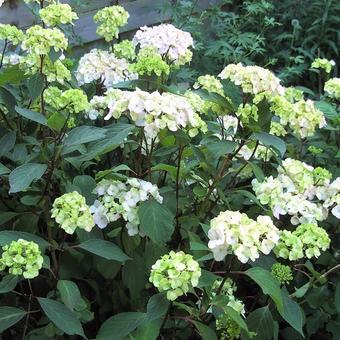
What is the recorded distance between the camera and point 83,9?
342cm

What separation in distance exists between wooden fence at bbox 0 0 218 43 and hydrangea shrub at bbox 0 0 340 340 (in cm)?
129

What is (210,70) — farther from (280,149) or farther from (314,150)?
(280,149)

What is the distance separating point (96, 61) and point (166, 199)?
545 mm

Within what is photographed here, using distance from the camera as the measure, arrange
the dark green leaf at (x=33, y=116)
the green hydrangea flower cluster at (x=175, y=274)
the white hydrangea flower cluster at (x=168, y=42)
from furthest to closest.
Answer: the white hydrangea flower cluster at (x=168, y=42), the dark green leaf at (x=33, y=116), the green hydrangea flower cluster at (x=175, y=274)

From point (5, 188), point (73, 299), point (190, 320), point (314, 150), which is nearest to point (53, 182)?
point (5, 188)

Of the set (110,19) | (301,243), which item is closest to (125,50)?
(110,19)

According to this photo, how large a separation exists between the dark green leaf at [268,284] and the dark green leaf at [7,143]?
2.12 ft

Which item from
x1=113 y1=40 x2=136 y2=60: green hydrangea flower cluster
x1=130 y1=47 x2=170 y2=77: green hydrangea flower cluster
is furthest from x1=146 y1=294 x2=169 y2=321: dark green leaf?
x1=113 y1=40 x2=136 y2=60: green hydrangea flower cluster

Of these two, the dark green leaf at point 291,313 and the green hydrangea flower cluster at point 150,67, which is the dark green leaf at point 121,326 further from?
the green hydrangea flower cluster at point 150,67

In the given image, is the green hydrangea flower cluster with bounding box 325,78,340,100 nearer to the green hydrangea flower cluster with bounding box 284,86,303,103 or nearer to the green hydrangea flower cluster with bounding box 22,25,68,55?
the green hydrangea flower cluster with bounding box 284,86,303,103

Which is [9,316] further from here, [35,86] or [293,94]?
[293,94]

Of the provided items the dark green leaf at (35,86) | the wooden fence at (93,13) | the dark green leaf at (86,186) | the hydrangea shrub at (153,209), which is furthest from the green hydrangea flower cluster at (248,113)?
the wooden fence at (93,13)

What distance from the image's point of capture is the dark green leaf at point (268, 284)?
1.25m

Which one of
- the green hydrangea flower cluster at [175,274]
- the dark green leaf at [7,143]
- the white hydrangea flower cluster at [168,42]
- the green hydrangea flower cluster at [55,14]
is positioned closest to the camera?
the green hydrangea flower cluster at [175,274]
